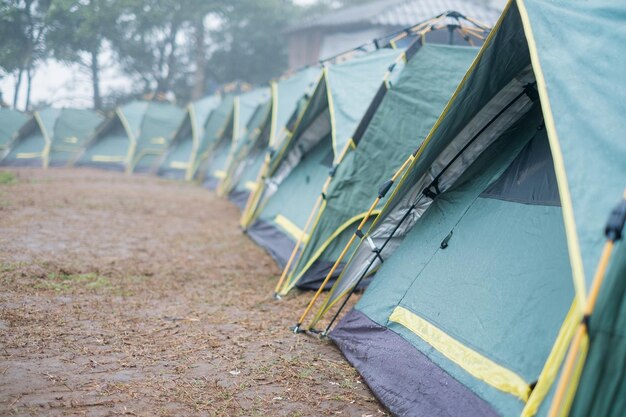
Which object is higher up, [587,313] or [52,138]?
[587,313]

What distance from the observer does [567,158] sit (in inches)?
94.5

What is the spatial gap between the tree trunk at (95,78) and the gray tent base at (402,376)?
20.3 meters

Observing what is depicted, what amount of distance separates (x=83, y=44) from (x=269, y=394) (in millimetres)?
18434

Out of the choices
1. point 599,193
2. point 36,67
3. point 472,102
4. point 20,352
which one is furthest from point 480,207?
point 36,67

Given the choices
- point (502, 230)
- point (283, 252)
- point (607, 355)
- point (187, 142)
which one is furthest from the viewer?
point (187, 142)

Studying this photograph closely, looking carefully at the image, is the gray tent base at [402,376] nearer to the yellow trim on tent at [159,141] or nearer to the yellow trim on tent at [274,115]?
the yellow trim on tent at [274,115]

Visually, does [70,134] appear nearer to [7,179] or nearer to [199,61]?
[7,179]

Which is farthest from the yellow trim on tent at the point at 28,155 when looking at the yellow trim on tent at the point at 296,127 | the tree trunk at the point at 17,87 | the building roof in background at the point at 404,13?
the building roof in background at the point at 404,13

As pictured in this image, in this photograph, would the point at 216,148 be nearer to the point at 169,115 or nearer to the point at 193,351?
the point at 169,115

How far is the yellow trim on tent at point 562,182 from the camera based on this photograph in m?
2.09

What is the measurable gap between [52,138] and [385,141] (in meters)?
14.0

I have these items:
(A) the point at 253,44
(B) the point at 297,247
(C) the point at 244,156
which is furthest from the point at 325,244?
(A) the point at 253,44

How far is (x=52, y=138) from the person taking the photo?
16328 mm

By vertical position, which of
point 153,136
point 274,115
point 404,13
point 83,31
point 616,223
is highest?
point 404,13
